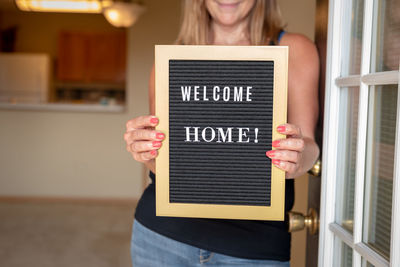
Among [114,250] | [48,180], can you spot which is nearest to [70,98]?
[48,180]

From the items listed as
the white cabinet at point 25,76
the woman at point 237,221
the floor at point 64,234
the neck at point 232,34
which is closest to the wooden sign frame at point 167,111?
the woman at point 237,221

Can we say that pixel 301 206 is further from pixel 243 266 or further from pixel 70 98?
pixel 70 98

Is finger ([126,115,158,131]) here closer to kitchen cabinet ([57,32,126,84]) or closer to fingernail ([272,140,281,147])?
fingernail ([272,140,281,147])

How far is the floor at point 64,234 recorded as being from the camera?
129 inches

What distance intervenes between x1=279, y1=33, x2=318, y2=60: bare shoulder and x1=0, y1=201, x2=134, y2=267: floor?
102 inches

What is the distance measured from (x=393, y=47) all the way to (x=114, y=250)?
314cm

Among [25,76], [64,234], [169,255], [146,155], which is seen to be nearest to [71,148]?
[64,234]

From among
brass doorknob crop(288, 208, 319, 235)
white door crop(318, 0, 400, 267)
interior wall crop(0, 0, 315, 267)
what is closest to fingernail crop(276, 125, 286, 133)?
white door crop(318, 0, 400, 267)

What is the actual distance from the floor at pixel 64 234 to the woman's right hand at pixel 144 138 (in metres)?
2.55

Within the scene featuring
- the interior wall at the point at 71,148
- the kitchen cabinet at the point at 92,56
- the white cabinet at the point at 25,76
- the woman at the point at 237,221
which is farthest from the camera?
the kitchen cabinet at the point at 92,56

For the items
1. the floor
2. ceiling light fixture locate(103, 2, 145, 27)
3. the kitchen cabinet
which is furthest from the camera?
the kitchen cabinet

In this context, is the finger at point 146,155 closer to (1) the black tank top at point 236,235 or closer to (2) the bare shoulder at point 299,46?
(1) the black tank top at point 236,235

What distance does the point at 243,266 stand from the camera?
1037 mm

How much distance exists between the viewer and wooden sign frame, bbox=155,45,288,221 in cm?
74
